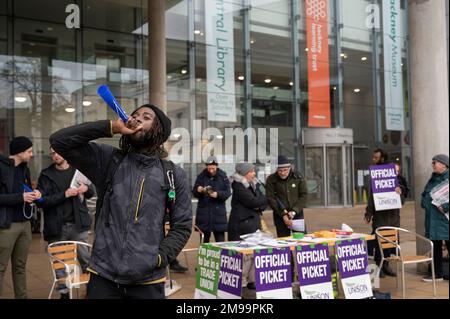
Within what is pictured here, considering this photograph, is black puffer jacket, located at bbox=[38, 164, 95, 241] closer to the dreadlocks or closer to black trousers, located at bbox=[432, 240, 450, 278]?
the dreadlocks

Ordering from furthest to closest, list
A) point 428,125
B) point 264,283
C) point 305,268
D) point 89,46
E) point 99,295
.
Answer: point 89,46 → point 428,125 → point 305,268 → point 264,283 → point 99,295

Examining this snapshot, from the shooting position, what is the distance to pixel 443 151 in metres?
7.34

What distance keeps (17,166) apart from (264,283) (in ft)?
9.96

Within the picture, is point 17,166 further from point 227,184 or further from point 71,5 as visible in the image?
point 71,5

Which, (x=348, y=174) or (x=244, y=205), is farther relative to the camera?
(x=348, y=174)

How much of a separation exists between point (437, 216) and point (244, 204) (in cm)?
266

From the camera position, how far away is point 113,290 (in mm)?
2328

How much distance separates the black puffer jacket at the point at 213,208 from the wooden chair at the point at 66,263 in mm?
2305

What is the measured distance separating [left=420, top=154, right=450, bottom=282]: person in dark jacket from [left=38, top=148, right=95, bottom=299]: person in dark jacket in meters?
4.61

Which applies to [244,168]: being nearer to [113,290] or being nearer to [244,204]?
[244,204]

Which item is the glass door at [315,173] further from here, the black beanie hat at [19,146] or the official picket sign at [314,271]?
the black beanie hat at [19,146]

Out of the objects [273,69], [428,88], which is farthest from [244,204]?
[273,69]

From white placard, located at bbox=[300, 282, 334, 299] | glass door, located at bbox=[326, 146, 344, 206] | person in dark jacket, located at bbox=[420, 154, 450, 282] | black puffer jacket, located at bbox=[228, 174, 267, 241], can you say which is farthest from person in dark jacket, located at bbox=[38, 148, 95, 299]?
glass door, located at bbox=[326, 146, 344, 206]

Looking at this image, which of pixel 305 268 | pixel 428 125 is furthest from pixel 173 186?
pixel 428 125
